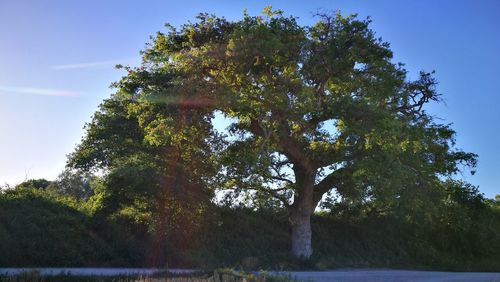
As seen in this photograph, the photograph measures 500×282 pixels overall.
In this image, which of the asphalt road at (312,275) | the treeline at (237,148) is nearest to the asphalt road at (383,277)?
the asphalt road at (312,275)

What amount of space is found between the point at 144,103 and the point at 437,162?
16.3m

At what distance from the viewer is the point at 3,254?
1917cm

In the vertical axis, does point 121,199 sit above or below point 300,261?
above

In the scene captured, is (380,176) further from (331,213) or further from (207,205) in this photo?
(331,213)

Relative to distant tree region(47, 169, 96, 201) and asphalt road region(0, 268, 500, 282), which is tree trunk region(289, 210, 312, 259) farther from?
distant tree region(47, 169, 96, 201)

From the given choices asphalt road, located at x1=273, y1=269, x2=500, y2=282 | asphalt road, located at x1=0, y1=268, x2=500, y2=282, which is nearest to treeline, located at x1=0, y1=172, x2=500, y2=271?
asphalt road, located at x1=0, y1=268, x2=500, y2=282

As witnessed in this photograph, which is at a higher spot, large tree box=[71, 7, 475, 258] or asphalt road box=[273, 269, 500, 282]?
large tree box=[71, 7, 475, 258]

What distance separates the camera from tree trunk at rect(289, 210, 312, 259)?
28.4 meters

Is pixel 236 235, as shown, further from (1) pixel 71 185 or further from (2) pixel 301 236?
(1) pixel 71 185

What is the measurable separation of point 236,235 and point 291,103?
970 centimetres

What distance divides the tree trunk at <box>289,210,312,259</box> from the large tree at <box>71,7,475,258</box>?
11cm

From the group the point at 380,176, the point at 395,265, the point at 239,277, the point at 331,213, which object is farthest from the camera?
the point at 331,213

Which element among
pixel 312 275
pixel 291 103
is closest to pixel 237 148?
pixel 291 103

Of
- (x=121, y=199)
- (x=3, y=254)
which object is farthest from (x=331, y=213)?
(x=3, y=254)
